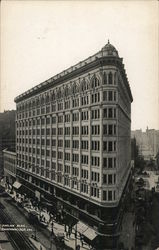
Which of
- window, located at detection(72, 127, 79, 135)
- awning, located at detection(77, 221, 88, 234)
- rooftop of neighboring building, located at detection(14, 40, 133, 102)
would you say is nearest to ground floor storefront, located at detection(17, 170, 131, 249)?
awning, located at detection(77, 221, 88, 234)

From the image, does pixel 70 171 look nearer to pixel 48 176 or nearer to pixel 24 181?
pixel 48 176

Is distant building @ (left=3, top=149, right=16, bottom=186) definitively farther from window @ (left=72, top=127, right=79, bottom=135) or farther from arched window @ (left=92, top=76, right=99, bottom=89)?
arched window @ (left=92, top=76, right=99, bottom=89)

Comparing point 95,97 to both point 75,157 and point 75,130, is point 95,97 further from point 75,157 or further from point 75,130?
point 75,157

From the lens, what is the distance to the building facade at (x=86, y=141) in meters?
40.1

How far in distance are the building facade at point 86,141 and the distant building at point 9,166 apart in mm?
26572

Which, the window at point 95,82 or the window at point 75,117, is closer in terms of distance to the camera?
the window at point 95,82

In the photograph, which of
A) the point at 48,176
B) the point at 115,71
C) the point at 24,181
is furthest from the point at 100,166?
the point at 24,181

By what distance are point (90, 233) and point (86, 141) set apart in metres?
12.7

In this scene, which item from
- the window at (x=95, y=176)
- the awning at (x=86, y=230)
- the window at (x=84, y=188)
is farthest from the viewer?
the window at (x=84, y=188)

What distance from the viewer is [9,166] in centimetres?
9888

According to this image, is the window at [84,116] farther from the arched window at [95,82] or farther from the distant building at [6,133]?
the distant building at [6,133]

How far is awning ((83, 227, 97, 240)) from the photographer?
129ft

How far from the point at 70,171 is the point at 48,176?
495 inches

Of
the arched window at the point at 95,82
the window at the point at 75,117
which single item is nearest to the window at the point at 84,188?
the window at the point at 75,117
